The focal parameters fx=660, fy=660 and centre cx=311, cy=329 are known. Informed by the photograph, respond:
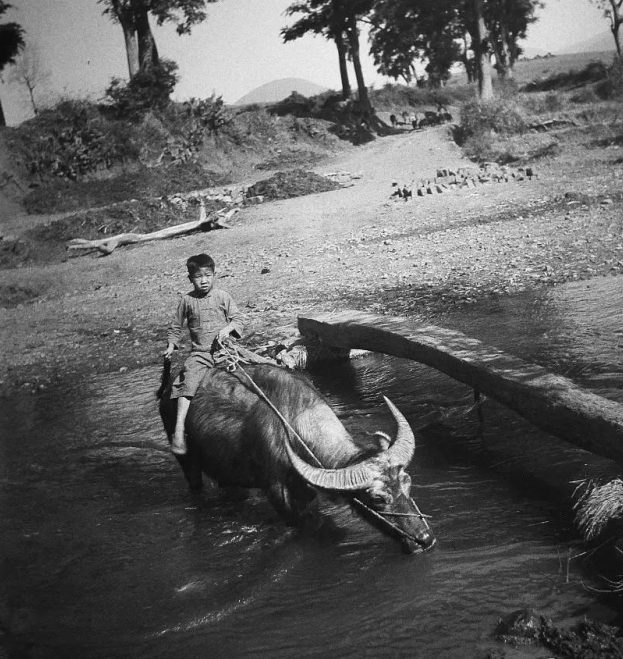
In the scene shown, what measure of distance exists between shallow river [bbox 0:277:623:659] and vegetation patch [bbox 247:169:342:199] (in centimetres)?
1389

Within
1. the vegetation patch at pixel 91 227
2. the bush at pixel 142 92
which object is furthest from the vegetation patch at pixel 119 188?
the bush at pixel 142 92

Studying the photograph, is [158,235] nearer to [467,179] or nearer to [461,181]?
[461,181]

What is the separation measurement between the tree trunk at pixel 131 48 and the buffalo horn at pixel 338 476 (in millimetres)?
31506

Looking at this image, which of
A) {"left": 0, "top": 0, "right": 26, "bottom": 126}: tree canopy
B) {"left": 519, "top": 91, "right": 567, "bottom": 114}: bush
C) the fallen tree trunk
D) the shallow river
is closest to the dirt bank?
the fallen tree trunk

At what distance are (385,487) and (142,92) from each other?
30.1 meters

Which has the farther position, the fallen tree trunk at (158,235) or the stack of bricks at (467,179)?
the fallen tree trunk at (158,235)

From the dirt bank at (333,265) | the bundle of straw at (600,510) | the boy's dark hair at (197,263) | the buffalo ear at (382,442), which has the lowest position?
the bundle of straw at (600,510)

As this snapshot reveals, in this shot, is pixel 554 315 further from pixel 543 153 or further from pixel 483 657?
pixel 543 153

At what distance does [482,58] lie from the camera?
1159 inches

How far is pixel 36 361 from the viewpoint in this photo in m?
10.8

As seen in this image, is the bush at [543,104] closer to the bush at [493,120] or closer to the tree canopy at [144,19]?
the bush at [493,120]

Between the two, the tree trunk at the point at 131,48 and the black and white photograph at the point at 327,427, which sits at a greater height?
the tree trunk at the point at 131,48

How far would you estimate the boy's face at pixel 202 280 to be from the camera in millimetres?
5549

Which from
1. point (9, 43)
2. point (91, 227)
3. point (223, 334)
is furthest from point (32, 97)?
point (223, 334)
